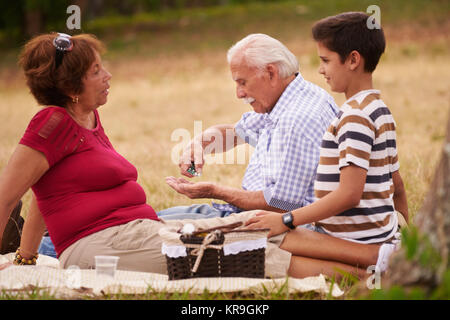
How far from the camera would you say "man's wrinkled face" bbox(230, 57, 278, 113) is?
4.39 m

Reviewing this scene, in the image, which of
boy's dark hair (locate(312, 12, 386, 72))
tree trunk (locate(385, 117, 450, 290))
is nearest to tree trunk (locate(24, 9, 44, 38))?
boy's dark hair (locate(312, 12, 386, 72))

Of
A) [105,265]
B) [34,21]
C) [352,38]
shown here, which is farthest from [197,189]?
[34,21]

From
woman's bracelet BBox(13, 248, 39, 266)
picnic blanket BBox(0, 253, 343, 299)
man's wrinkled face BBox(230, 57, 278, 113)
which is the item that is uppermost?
man's wrinkled face BBox(230, 57, 278, 113)

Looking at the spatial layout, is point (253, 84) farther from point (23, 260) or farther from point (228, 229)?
A: point (23, 260)

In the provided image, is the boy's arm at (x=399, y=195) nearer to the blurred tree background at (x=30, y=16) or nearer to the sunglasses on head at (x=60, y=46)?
the sunglasses on head at (x=60, y=46)

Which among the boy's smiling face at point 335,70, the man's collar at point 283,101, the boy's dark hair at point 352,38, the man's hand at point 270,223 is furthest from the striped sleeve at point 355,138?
the man's collar at point 283,101

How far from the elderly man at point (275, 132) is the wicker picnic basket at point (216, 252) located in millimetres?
563

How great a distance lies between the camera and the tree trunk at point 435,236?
280 cm

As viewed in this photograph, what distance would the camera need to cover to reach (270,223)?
3.73 meters

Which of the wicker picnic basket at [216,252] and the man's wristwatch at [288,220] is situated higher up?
the man's wristwatch at [288,220]

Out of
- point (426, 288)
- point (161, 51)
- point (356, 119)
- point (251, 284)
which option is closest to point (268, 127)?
point (356, 119)

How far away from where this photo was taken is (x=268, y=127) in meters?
4.42

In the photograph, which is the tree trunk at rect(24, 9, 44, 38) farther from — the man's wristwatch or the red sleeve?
the man's wristwatch
